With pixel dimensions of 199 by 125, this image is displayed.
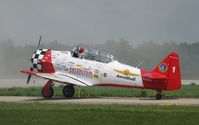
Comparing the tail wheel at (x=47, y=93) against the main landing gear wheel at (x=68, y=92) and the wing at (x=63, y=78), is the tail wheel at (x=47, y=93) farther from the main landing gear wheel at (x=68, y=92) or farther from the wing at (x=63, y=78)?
the main landing gear wheel at (x=68, y=92)

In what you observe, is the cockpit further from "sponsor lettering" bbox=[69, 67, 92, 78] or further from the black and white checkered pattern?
the black and white checkered pattern

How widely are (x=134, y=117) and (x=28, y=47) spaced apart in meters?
60.2

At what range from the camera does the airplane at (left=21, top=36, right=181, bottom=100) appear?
94.3 feet

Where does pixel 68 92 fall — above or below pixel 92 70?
below

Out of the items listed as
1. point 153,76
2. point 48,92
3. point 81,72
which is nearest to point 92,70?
point 81,72

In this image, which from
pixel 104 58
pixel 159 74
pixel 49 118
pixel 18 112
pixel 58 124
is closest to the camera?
pixel 58 124

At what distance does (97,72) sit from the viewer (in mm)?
30672

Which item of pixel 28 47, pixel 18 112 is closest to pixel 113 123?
pixel 18 112

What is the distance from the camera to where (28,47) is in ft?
251

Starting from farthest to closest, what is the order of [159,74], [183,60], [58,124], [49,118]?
[183,60], [159,74], [49,118], [58,124]

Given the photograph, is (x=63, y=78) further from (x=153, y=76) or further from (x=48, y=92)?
(x=153, y=76)

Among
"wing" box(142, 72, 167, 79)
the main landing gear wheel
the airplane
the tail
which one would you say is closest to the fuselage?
the airplane

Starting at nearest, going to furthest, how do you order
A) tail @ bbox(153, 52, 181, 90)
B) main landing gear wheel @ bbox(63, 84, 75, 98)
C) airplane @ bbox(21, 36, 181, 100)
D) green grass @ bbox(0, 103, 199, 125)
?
green grass @ bbox(0, 103, 199, 125)
tail @ bbox(153, 52, 181, 90)
airplane @ bbox(21, 36, 181, 100)
main landing gear wheel @ bbox(63, 84, 75, 98)

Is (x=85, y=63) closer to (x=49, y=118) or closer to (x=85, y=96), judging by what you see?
(x=85, y=96)
